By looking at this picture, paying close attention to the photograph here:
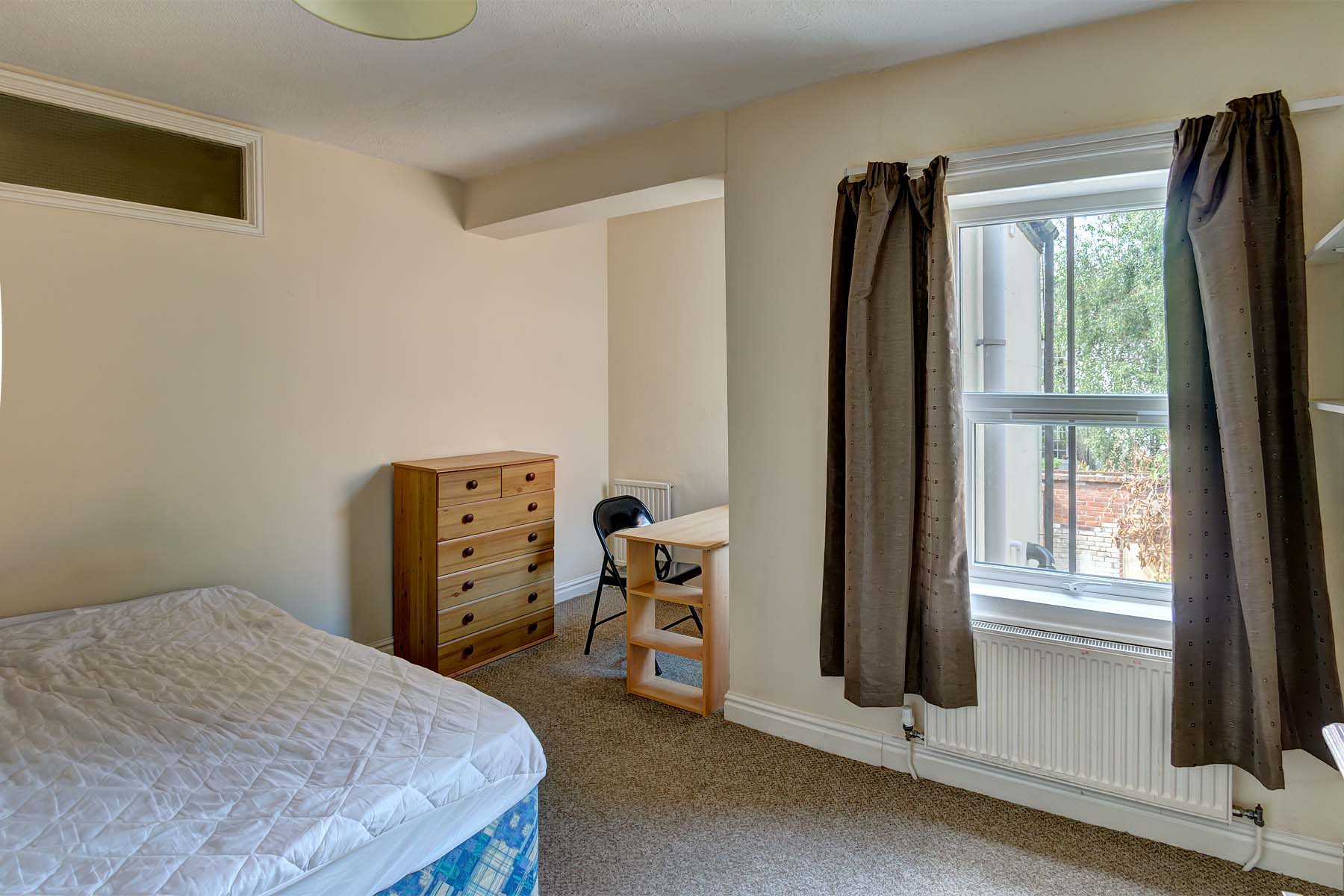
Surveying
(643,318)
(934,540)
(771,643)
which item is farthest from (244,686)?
(643,318)

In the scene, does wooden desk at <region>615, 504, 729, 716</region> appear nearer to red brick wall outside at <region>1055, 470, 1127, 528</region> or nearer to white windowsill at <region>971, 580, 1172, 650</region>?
white windowsill at <region>971, 580, 1172, 650</region>

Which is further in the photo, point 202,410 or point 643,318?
point 643,318

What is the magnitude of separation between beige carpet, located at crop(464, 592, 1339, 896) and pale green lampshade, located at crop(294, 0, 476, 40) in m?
2.12

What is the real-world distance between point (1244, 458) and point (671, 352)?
3.32 metres

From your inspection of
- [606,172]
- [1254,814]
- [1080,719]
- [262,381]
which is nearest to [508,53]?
[606,172]

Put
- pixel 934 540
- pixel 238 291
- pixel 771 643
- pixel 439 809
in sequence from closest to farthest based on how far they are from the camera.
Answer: pixel 439 809 < pixel 934 540 < pixel 771 643 < pixel 238 291

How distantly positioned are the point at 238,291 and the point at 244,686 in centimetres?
180

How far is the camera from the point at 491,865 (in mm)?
1722

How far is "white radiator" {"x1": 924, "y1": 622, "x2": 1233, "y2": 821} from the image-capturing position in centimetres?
204

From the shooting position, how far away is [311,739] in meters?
1.73

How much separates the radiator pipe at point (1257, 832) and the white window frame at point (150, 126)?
4080 millimetres

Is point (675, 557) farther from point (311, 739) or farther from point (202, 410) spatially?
point (311, 739)

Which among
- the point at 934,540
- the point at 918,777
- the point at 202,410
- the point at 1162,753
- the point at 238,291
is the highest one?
the point at 238,291

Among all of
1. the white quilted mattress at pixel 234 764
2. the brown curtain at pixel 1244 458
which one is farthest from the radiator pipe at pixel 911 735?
the white quilted mattress at pixel 234 764
